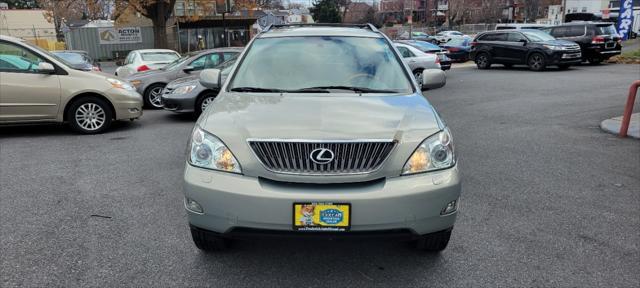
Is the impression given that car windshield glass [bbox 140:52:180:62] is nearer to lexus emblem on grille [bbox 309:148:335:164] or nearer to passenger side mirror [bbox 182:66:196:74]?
passenger side mirror [bbox 182:66:196:74]

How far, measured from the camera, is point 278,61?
4086 millimetres

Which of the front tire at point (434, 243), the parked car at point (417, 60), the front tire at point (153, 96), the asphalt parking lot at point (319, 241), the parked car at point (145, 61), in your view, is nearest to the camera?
the asphalt parking lot at point (319, 241)

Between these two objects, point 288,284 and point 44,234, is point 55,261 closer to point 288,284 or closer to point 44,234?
point 44,234

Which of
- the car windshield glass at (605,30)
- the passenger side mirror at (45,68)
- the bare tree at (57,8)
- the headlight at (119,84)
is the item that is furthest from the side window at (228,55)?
the bare tree at (57,8)

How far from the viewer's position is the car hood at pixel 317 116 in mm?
2895

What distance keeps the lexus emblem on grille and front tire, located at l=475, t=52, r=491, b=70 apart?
19229mm

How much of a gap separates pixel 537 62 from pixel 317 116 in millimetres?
17725

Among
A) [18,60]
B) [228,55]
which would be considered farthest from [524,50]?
[18,60]

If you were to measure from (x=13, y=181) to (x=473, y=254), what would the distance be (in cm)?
492

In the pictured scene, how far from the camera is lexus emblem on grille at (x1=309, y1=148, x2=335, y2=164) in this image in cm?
278

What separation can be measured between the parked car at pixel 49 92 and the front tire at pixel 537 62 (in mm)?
15705

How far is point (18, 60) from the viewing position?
756 centimetres

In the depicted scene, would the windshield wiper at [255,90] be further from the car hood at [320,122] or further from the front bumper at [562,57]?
the front bumper at [562,57]

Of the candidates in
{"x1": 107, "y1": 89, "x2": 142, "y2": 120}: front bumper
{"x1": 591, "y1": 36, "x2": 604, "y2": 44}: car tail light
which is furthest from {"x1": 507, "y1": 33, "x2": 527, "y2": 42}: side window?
{"x1": 107, "y1": 89, "x2": 142, "y2": 120}: front bumper
